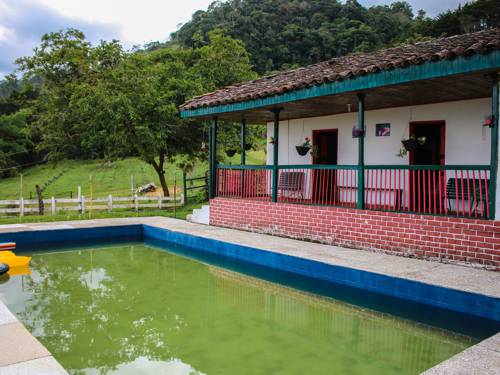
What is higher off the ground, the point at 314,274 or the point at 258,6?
the point at 258,6

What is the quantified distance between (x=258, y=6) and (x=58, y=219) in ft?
128

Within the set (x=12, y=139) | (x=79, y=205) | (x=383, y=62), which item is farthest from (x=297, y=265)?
(x=12, y=139)

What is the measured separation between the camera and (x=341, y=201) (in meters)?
11.3

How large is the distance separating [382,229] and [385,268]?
4.99 ft

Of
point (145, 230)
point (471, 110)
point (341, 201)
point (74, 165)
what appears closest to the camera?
point (471, 110)

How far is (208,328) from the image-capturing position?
5578mm

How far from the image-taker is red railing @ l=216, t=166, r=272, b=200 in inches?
451

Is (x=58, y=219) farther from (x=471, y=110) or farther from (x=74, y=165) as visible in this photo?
(x=74, y=165)

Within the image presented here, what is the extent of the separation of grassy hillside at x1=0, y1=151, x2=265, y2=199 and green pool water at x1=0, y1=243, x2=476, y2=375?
19.2m

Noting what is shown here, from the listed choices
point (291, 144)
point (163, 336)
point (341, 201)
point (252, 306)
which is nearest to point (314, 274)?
point (252, 306)

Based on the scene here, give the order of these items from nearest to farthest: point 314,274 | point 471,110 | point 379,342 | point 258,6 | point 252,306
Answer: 1. point 379,342
2. point 252,306
3. point 314,274
4. point 471,110
5. point 258,6

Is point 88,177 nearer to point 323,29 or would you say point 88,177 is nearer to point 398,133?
point 323,29

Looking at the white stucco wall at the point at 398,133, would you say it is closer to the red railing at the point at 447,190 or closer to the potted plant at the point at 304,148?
the red railing at the point at 447,190

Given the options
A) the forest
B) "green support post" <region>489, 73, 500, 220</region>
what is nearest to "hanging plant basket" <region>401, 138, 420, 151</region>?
"green support post" <region>489, 73, 500, 220</region>
